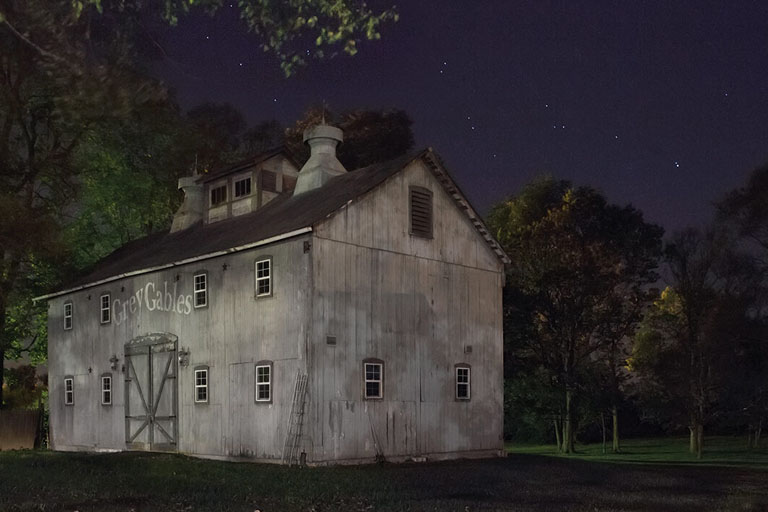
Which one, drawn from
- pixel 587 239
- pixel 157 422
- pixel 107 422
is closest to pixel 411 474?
pixel 157 422

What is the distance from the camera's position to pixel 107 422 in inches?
1283

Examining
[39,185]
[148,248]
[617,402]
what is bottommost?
[617,402]

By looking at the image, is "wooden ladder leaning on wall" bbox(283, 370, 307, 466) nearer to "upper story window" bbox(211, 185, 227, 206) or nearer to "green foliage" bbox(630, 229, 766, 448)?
"upper story window" bbox(211, 185, 227, 206)

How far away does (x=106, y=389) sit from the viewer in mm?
A: 33031

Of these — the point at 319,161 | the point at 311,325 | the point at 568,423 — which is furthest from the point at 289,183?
the point at 568,423

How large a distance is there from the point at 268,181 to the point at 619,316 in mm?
21293

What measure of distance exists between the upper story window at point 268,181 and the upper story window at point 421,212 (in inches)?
262

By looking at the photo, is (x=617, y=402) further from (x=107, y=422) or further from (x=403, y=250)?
(x=107, y=422)

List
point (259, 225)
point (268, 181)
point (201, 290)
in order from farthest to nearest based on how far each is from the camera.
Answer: point (268, 181) → point (201, 290) → point (259, 225)

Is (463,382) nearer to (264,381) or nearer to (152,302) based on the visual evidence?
(264,381)

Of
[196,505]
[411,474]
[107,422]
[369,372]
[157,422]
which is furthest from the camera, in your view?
Result: [107,422]

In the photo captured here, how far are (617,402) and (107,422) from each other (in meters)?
24.7

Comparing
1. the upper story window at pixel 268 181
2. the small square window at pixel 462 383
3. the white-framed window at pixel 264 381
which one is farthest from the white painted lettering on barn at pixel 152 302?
the small square window at pixel 462 383

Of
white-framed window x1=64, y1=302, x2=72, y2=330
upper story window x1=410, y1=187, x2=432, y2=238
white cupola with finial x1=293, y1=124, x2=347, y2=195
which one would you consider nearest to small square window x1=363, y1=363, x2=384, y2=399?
upper story window x1=410, y1=187, x2=432, y2=238
